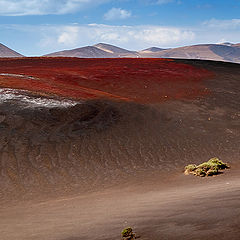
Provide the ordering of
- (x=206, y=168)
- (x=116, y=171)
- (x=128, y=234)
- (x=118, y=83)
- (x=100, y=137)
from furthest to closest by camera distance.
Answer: (x=118, y=83) → (x=100, y=137) → (x=116, y=171) → (x=206, y=168) → (x=128, y=234)

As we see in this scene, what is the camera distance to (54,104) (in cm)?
1237

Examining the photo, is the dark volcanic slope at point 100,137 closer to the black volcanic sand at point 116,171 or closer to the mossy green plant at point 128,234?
the black volcanic sand at point 116,171

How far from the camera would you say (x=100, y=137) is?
10.6 meters

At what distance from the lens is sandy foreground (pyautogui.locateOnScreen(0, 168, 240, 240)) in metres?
3.78

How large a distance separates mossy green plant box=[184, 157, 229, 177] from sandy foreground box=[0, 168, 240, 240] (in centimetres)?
122

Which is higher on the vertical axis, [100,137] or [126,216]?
[100,137]

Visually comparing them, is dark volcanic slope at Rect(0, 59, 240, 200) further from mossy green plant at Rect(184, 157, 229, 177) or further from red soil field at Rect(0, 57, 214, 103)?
mossy green plant at Rect(184, 157, 229, 177)

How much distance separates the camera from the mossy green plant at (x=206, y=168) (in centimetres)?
842

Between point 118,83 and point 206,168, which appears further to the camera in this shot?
point 118,83

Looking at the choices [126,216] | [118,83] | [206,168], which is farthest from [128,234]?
[118,83]

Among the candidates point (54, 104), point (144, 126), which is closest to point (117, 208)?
point (144, 126)

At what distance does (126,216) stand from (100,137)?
19.2 ft

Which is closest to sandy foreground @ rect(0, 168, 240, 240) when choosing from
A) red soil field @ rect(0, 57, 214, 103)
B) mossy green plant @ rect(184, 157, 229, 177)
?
mossy green plant @ rect(184, 157, 229, 177)

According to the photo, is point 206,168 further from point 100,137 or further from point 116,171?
point 100,137
